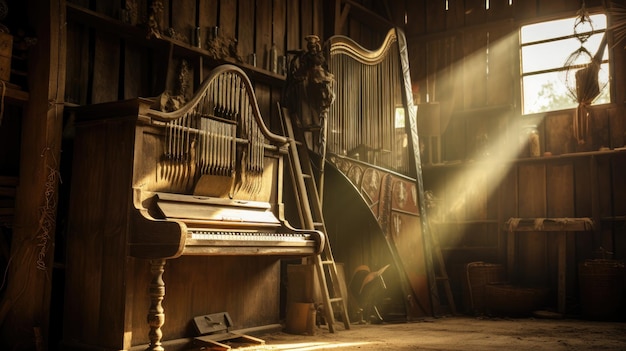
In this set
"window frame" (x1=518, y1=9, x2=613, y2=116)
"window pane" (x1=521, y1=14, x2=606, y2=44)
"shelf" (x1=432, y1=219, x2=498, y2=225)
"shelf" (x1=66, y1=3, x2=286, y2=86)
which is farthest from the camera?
"shelf" (x1=432, y1=219, x2=498, y2=225)

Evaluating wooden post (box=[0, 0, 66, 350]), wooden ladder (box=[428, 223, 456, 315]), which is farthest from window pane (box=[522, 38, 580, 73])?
wooden post (box=[0, 0, 66, 350])

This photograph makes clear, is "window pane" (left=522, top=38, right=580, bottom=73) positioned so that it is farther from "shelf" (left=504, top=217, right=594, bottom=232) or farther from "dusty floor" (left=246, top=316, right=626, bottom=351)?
"dusty floor" (left=246, top=316, right=626, bottom=351)

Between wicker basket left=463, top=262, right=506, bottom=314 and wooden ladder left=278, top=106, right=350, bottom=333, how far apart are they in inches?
87.6

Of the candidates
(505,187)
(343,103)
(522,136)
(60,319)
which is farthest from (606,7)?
(60,319)

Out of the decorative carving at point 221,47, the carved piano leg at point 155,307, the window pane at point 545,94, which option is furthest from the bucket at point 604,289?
the carved piano leg at point 155,307

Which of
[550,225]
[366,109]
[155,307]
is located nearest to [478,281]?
[550,225]

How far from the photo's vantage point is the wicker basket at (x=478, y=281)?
8141 mm

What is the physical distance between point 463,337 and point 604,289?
9.36 feet

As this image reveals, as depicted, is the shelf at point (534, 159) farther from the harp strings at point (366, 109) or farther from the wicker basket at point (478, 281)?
the wicker basket at point (478, 281)

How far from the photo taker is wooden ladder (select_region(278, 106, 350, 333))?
602 cm

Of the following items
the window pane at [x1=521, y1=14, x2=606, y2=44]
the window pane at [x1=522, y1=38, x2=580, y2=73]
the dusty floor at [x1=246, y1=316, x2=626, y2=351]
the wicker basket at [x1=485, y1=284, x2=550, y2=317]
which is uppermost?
the window pane at [x1=521, y1=14, x2=606, y2=44]

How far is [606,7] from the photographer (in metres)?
8.70

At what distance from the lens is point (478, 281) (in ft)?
27.0

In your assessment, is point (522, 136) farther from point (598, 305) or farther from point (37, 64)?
point (37, 64)
